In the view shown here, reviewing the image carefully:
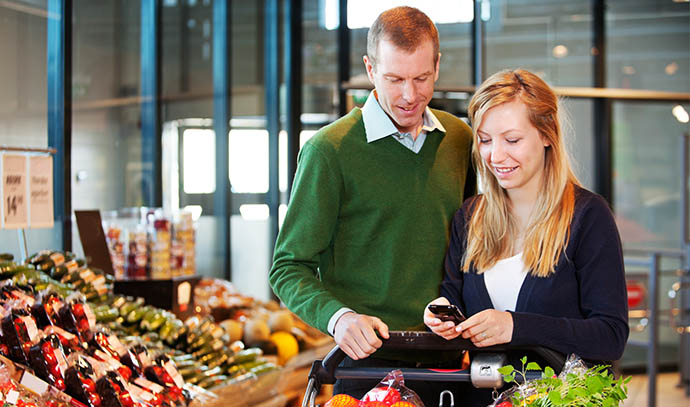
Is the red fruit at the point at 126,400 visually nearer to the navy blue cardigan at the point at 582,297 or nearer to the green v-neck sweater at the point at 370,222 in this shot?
the green v-neck sweater at the point at 370,222

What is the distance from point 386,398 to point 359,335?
0.83ft

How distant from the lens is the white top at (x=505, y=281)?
6.90 feet

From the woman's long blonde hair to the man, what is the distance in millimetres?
148

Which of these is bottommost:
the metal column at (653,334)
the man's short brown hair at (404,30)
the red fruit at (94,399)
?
the metal column at (653,334)

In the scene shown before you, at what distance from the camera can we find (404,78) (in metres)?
2.16

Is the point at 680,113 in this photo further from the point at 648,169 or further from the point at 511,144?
the point at 511,144

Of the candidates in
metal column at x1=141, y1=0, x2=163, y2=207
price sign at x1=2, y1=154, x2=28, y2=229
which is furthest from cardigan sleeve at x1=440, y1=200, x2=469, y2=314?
metal column at x1=141, y1=0, x2=163, y2=207

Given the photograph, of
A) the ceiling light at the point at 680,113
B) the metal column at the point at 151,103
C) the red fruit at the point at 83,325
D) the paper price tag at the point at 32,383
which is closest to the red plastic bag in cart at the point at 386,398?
the paper price tag at the point at 32,383

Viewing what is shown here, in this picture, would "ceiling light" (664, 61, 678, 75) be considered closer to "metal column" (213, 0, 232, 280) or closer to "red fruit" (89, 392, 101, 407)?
"metal column" (213, 0, 232, 280)

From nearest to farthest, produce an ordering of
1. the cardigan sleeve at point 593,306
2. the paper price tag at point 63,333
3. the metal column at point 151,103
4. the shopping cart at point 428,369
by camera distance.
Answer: the shopping cart at point 428,369
the cardigan sleeve at point 593,306
the paper price tag at point 63,333
the metal column at point 151,103

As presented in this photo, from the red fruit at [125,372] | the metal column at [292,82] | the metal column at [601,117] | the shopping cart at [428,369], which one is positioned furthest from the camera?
the metal column at [601,117]

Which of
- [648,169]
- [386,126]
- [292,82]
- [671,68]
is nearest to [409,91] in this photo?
[386,126]

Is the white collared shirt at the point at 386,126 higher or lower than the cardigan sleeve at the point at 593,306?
higher

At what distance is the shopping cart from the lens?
1770 mm
